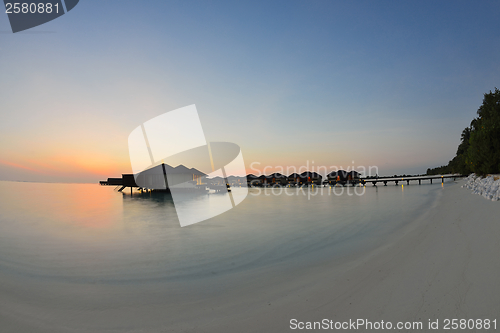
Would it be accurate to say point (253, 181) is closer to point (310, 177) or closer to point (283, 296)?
point (310, 177)

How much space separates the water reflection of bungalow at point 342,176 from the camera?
6371cm

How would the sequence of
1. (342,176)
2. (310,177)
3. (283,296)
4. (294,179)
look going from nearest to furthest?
(283,296)
(342,176)
(310,177)
(294,179)

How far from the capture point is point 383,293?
131 inches

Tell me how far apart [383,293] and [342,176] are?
6588cm

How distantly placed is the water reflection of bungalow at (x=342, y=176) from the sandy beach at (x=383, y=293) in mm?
62531

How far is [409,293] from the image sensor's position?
3254mm

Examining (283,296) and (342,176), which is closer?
(283,296)

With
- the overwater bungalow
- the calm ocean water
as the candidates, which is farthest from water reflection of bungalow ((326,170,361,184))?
the calm ocean water

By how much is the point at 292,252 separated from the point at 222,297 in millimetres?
3124

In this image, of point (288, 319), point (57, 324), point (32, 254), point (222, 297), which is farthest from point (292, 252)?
point (32, 254)

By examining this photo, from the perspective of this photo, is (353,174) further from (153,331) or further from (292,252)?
(153,331)

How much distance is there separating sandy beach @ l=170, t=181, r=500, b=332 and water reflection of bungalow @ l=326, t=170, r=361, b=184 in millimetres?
62531

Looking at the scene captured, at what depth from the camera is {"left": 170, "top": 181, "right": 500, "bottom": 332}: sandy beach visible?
2812 mm

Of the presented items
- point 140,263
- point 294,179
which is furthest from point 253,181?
point 140,263
